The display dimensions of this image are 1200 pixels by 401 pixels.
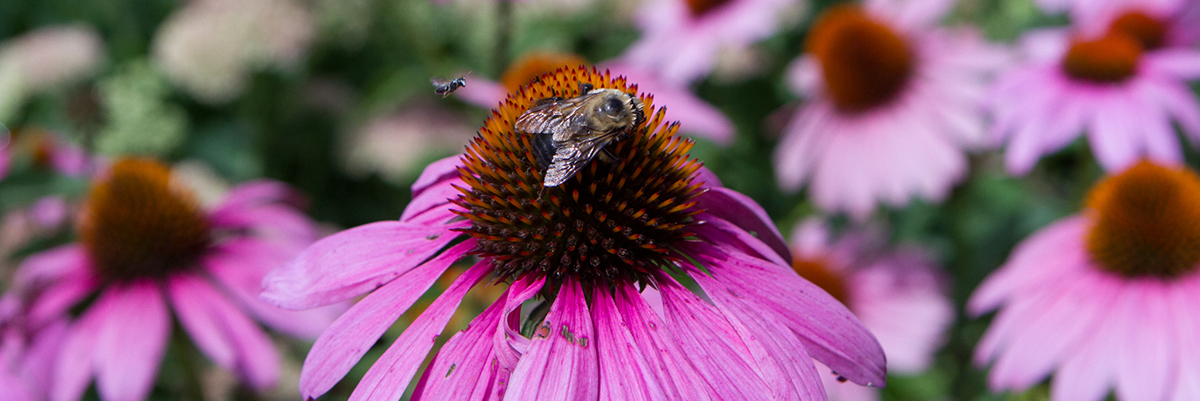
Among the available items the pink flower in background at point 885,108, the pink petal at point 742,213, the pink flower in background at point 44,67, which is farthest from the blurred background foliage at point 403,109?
the pink petal at point 742,213

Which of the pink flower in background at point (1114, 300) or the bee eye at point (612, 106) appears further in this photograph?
the pink flower in background at point (1114, 300)

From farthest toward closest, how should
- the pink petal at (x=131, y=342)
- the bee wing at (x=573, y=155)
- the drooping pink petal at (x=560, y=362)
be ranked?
the pink petal at (x=131, y=342) → the bee wing at (x=573, y=155) → the drooping pink petal at (x=560, y=362)

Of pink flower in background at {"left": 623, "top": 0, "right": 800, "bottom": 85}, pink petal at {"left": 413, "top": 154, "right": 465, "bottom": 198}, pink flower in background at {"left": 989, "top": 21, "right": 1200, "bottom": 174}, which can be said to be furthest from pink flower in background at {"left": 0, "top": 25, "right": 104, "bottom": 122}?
pink flower in background at {"left": 989, "top": 21, "right": 1200, "bottom": 174}

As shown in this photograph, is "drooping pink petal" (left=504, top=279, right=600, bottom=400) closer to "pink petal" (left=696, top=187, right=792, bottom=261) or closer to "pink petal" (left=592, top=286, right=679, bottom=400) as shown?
"pink petal" (left=592, top=286, right=679, bottom=400)

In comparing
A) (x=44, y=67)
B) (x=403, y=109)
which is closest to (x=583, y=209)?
(x=403, y=109)

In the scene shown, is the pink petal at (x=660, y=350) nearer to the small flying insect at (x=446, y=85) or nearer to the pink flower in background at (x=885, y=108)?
the small flying insect at (x=446, y=85)

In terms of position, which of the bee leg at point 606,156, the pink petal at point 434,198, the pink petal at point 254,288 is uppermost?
the bee leg at point 606,156

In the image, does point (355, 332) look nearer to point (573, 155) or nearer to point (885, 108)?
point (573, 155)
